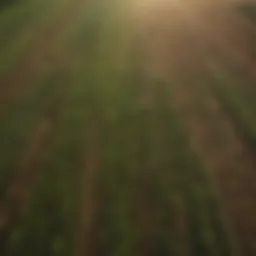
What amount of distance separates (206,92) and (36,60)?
1.43 ft

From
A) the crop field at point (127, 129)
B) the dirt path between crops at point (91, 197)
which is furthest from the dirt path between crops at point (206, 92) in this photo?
the dirt path between crops at point (91, 197)

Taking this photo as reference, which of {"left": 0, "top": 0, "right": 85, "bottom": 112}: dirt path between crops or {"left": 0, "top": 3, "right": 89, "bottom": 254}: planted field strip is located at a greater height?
{"left": 0, "top": 0, "right": 85, "bottom": 112}: dirt path between crops

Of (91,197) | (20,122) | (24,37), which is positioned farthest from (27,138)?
(24,37)

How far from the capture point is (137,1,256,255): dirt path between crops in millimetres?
817

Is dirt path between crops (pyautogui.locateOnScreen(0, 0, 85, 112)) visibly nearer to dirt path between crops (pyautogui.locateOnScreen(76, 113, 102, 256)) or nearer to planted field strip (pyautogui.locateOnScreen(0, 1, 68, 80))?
planted field strip (pyautogui.locateOnScreen(0, 1, 68, 80))

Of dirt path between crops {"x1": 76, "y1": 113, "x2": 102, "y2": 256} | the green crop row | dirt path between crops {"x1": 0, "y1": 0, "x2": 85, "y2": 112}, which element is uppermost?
dirt path between crops {"x1": 0, "y1": 0, "x2": 85, "y2": 112}

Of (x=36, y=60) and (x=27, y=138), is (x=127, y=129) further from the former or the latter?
(x=36, y=60)

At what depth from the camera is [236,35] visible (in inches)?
46.3

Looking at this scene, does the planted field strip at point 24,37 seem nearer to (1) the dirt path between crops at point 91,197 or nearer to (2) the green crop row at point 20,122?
(2) the green crop row at point 20,122

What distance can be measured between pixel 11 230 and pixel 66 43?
22.1 inches

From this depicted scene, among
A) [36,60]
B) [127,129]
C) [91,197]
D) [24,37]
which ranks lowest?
[91,197]

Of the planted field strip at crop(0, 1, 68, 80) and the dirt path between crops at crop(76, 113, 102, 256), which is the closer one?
the dirt path between crops at crop(76, 113, 102, 256)

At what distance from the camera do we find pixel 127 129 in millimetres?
911

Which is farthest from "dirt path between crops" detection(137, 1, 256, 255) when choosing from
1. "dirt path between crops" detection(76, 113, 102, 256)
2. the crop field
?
"dirt path between crops" detection(76, 113, 102, 256)
